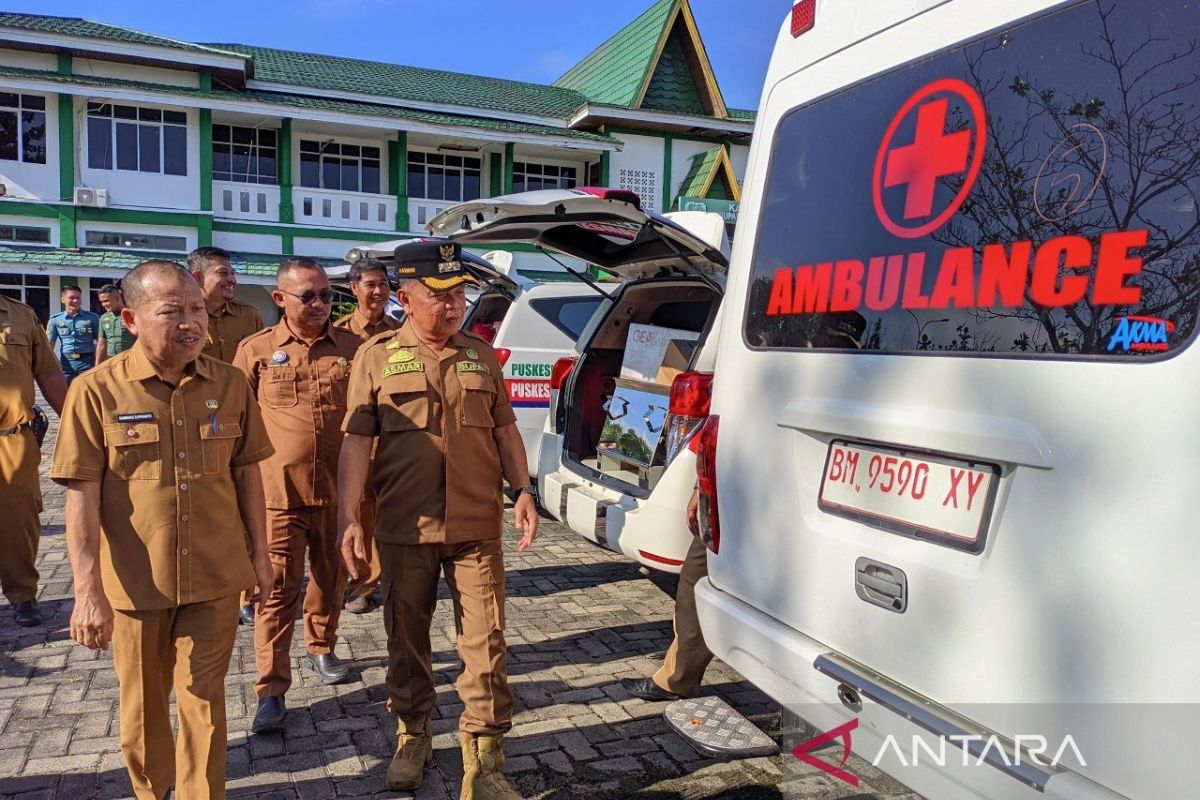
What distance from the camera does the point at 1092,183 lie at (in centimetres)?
178

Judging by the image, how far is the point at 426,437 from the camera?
3.16m

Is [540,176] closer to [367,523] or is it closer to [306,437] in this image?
[367,523]

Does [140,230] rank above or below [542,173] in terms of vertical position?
below

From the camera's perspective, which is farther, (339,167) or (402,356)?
(339,167)

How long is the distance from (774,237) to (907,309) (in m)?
0.66

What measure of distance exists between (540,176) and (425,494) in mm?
24221

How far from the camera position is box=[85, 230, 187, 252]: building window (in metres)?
21.2

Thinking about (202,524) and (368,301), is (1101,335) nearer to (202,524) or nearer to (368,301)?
(202,524)

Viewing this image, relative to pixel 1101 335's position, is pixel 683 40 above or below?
above

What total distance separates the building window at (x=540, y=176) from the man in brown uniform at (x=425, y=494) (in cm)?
2332

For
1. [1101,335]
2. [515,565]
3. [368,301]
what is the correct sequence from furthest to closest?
1. [515,565]
2. [368,301]
3. [1101,335]

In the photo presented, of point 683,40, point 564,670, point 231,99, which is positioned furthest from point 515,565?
point 683,40

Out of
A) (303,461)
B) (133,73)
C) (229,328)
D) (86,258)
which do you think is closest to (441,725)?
(303,461)

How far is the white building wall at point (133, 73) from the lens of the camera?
2084cm
